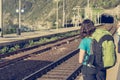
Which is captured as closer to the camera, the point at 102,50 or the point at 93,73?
the point at 102,50

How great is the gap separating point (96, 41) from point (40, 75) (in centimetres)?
805

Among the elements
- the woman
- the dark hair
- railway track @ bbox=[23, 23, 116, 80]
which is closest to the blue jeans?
the woman

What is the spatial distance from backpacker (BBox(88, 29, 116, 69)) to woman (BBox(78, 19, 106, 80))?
0.35ft

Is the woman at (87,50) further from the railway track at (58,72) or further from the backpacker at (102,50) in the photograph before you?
the railway track at (58,72)

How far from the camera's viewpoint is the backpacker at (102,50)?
7.14 m

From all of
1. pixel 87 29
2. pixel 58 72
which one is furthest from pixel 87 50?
pixel 58 72

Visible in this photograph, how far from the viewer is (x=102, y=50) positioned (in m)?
7.14

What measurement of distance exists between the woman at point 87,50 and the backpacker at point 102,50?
0.11 meters

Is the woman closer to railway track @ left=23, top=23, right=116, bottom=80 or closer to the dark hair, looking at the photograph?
the dark hair

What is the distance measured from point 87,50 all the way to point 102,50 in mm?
296

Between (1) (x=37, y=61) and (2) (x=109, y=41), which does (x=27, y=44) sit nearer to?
(1) (x=37, y=61)

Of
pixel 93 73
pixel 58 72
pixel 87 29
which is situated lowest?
pixel 58 72

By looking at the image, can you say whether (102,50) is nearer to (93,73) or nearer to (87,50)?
(87,50)

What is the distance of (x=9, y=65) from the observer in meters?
18.6
